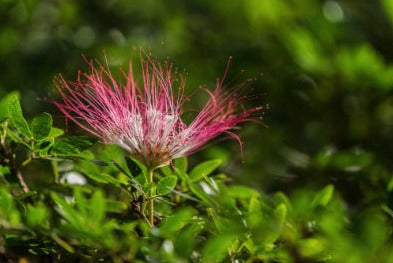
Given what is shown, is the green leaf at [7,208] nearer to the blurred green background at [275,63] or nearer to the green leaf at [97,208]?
the green leaf at [97,208]

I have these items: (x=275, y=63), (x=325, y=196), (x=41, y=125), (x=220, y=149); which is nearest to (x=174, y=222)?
(x=41, y=125)

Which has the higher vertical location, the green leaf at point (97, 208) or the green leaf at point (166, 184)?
the green leaf at point (97, 208)

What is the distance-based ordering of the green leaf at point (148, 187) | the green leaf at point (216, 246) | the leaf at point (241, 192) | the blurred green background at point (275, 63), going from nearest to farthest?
the green leaf at point (216, 246), the green leaf at point (148, 187), the leaf at point (241, 192), the blurred green background at point (275, 63)

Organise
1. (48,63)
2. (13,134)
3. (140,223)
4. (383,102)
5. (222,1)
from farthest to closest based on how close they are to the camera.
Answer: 1. (222,1)
2. (48,63)
3. (383,102)
4. (13,134)
5. (140,223)

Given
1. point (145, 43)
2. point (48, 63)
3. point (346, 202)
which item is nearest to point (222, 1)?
point (145, 43)

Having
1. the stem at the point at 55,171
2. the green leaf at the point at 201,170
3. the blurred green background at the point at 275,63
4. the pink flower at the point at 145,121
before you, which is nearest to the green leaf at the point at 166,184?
the pink flower at the point at 145,121

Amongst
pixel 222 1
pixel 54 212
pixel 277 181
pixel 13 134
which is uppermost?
pixel 13 134

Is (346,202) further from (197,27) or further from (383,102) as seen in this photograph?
(197,27)
